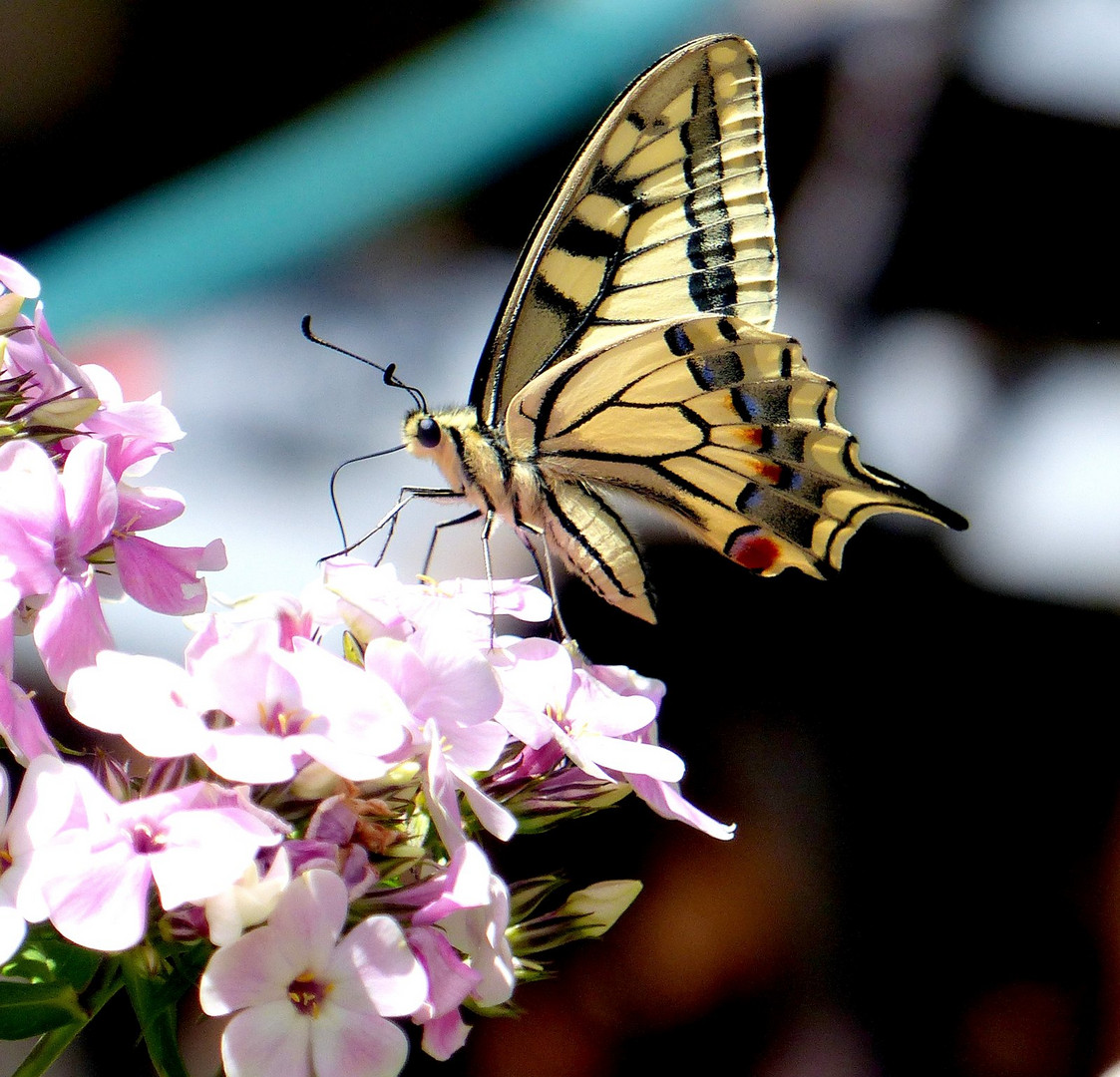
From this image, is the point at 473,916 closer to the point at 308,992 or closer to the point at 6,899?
the point at 308,992

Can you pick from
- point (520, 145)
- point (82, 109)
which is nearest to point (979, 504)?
point (520, 145)

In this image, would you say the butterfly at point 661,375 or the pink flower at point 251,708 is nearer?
the pink flower at point 251,708

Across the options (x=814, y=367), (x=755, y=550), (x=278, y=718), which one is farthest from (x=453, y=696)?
(x=814, y=367)

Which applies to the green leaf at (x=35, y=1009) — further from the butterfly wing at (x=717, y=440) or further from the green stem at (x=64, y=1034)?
the butterfly wing at (x=717, y=440)

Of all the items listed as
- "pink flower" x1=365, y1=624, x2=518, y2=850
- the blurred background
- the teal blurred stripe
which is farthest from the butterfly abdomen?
the teal blurred stripe

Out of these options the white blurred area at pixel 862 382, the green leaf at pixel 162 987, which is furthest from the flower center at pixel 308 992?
the white blurred area at pixel 862 382

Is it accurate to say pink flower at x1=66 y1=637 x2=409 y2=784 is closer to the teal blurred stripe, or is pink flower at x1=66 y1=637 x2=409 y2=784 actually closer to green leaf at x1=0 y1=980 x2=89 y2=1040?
green leaf at x1=0 y1=980 x2=89 y2=1040

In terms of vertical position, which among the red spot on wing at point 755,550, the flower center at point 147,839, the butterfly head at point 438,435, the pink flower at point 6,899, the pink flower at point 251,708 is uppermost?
the pink flower at point 251,708

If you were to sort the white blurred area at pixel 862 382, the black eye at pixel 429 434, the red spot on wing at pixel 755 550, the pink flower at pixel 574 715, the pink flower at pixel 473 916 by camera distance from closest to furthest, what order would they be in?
Result: 1. the pink flower at pixel 473 916
2. the pink flower at pixel 574 715
3. the black eye at pixel 429 434
4. the red spot on wing at pixel 755 550
5. the white blurred area at pixel 862 382
